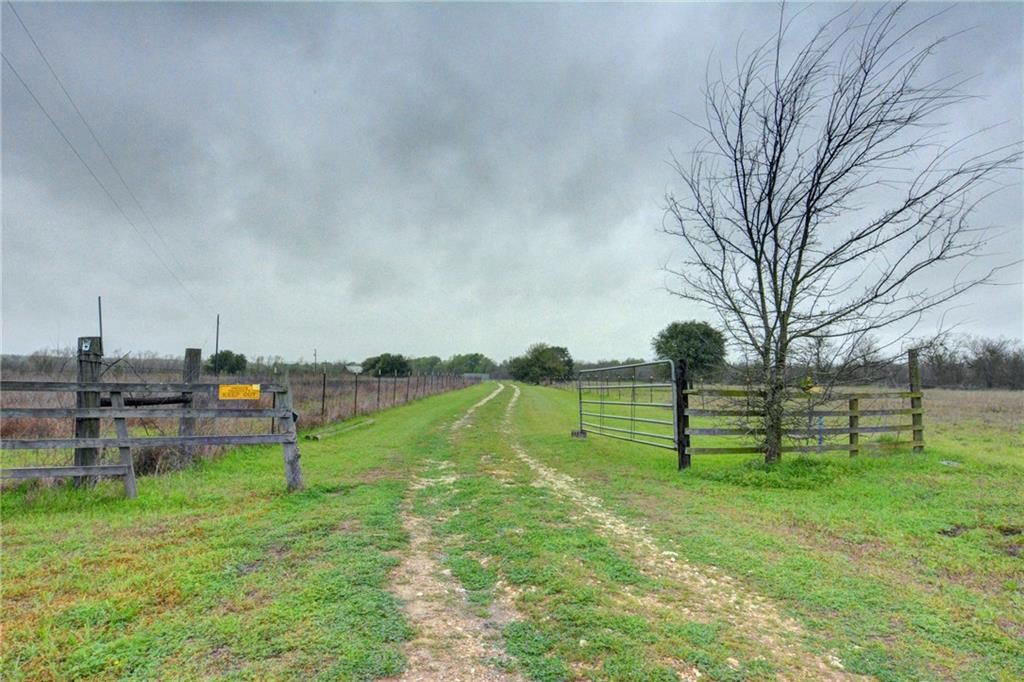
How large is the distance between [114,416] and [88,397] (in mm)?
810

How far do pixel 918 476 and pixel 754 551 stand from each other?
494 centimetres

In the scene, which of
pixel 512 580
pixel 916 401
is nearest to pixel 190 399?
pixel 512 580

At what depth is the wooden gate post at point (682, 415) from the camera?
791 cm

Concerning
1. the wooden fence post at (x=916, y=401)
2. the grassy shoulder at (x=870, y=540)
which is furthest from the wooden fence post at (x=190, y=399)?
the wooden fence post at (x=916, y=401)

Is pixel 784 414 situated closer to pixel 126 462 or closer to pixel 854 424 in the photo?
pixel 854 424

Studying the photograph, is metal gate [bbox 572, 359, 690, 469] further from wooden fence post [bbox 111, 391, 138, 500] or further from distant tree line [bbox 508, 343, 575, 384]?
distant tree line [bbox 508, 343, 575, 384]

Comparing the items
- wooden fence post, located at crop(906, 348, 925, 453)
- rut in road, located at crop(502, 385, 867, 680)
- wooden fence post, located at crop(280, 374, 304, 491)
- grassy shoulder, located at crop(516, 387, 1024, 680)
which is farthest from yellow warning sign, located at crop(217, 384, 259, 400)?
wooden fence post, located at crop(906, 348, 925, 453)

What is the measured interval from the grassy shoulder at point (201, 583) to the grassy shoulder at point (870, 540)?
2530 mm

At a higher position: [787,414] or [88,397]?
[88,397]

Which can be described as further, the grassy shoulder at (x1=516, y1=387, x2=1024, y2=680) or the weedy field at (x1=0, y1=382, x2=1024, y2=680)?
the grassy shoulder at (x1=516, y1=387, x2=1024, y2=680)

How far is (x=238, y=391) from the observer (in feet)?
20.0

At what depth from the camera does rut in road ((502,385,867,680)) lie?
2393mm

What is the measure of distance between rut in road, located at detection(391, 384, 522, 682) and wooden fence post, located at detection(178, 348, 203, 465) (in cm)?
505

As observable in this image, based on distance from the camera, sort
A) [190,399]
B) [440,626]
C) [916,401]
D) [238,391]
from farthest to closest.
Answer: [916,401], [190,399], [238,391], [440,626]
